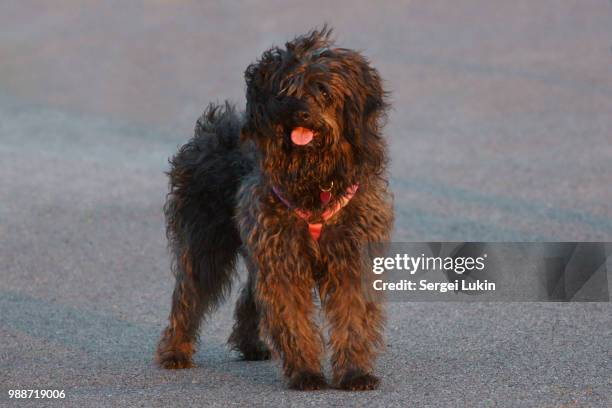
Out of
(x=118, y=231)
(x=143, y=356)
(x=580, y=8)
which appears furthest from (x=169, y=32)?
(x=143, y=356)

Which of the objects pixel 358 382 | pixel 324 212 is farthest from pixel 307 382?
pixel 324 212

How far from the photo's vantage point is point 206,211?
8445 mm

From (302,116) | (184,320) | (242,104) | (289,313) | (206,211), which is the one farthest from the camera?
(242,104)

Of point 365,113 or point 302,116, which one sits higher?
point 365,113

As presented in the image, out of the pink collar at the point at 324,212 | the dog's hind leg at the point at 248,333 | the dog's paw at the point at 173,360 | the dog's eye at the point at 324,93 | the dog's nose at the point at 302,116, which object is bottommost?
the dog's paw at the point at 173,360

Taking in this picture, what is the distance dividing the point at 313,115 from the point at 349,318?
1131 millimetres

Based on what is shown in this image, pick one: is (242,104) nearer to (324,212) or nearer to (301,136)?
(324,212)

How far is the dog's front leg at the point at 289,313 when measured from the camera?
7312mm

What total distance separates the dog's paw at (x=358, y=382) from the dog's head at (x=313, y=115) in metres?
0.92

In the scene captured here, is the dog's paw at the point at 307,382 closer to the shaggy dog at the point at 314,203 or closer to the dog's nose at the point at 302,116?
the shaggy dog at the point at 314,203

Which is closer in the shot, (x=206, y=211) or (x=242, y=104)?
(x=206, y=211)

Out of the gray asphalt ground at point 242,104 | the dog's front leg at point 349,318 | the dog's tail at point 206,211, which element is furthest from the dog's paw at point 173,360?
the dog's front leg at point 349,318

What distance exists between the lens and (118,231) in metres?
13.2

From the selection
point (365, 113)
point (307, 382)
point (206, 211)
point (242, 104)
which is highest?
point (242, 104)
